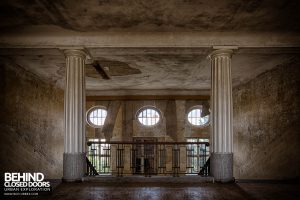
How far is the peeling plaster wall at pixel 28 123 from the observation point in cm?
955

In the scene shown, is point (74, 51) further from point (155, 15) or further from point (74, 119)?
point (155, 15)

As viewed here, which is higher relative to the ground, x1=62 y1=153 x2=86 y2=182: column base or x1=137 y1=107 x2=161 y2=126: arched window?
x1=137 y1=107 x2=161 y2=126: arched window

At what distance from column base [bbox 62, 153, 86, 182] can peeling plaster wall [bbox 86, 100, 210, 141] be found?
31.9 ft

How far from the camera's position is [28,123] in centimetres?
1114

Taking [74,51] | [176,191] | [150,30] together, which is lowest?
[176,191]

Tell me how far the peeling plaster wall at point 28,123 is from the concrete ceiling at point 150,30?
0.79 meters

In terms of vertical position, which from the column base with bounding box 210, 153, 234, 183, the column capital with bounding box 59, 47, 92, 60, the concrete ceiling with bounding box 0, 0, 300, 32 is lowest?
the column base with bounding box 210, 153, 234, 183

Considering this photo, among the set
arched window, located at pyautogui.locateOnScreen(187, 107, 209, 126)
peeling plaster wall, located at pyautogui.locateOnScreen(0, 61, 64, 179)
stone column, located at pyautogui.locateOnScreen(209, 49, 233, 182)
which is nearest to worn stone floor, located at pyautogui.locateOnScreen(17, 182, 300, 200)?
stone column, located at pyautogui.locateOnScreen(209, 49, 233, 182)

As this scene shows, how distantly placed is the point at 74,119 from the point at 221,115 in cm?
384

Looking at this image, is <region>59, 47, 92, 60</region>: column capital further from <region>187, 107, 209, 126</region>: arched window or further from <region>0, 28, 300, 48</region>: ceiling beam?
<region>187, 107, 209, 126</region>: arched window

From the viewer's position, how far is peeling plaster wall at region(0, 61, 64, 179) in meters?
9.55

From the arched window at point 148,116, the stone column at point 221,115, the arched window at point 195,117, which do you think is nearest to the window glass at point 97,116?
the arched window at point 148,116

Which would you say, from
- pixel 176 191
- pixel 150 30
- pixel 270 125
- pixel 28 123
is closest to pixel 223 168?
pixel 176 191

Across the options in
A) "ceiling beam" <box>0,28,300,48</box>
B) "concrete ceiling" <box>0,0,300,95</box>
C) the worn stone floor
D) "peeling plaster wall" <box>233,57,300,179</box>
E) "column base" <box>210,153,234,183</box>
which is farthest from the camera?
"peeling plaster wall" <box>233,57,300,179</box>
